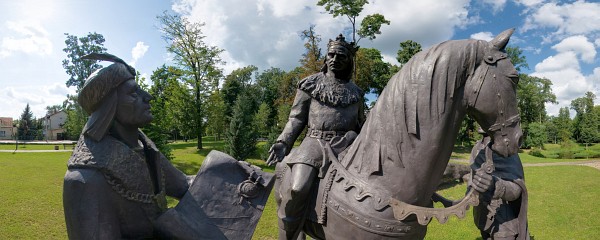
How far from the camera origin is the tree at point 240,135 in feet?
68.2

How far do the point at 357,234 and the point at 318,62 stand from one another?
16865 millimetres

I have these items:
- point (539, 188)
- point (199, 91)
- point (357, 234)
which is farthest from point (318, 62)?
point (357, 234)

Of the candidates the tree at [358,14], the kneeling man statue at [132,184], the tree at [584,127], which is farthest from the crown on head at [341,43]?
the tree at [584,127]

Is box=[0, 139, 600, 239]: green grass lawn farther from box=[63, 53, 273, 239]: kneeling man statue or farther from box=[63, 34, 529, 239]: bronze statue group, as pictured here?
box=[63, 53, 273, 239]: kneeling man statue

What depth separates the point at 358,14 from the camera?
66.0 feet

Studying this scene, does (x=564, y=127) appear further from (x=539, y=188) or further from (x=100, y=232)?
(x=100, y=232)

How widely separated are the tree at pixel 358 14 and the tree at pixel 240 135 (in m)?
8.08

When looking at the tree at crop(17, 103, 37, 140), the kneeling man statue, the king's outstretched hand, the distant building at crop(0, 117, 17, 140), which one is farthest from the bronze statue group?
the distant building at crop(0, 117, 17, 140)

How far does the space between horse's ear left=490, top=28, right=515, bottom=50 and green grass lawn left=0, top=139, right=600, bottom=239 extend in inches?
301

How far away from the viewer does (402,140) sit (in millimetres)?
2475

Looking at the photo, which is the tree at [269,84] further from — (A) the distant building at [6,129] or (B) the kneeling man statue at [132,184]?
(A) the distant building at [6,129]

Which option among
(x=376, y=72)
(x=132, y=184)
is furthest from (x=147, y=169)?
(x=376, y=72)

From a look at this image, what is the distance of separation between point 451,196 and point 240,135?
40.1 feet

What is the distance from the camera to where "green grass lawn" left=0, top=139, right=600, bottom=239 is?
30.0 feet
